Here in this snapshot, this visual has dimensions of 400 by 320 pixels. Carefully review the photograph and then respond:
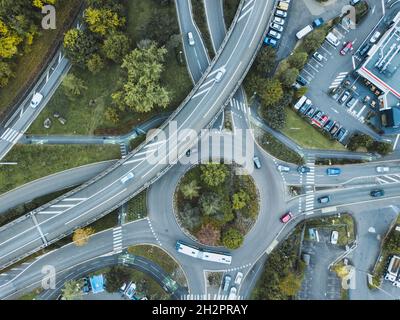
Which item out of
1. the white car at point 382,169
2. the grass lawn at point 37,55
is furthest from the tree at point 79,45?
the white car at point 382,169

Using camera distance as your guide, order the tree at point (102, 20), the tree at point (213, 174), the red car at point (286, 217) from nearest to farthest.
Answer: the tree at point (102, 20)
the tree at point (213, 174)
the red car at point (286, 217)

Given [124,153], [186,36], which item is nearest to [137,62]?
[186,36]

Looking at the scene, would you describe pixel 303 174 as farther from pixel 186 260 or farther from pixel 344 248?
pixel 186 260

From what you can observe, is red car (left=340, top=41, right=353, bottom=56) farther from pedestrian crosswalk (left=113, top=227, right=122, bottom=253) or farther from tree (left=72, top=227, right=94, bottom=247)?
tree (left=72, top=227, right=94, bottom=247)

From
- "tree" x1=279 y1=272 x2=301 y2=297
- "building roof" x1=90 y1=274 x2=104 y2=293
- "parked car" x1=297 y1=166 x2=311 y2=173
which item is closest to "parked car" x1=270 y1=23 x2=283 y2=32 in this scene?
"parked car" x1=297 y1=166 x2=311 y2=173

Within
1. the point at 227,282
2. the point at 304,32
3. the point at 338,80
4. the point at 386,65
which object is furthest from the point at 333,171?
the point at 227,282

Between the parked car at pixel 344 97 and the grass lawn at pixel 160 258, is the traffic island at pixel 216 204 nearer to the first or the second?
the grass lawn at pixel 160 258
